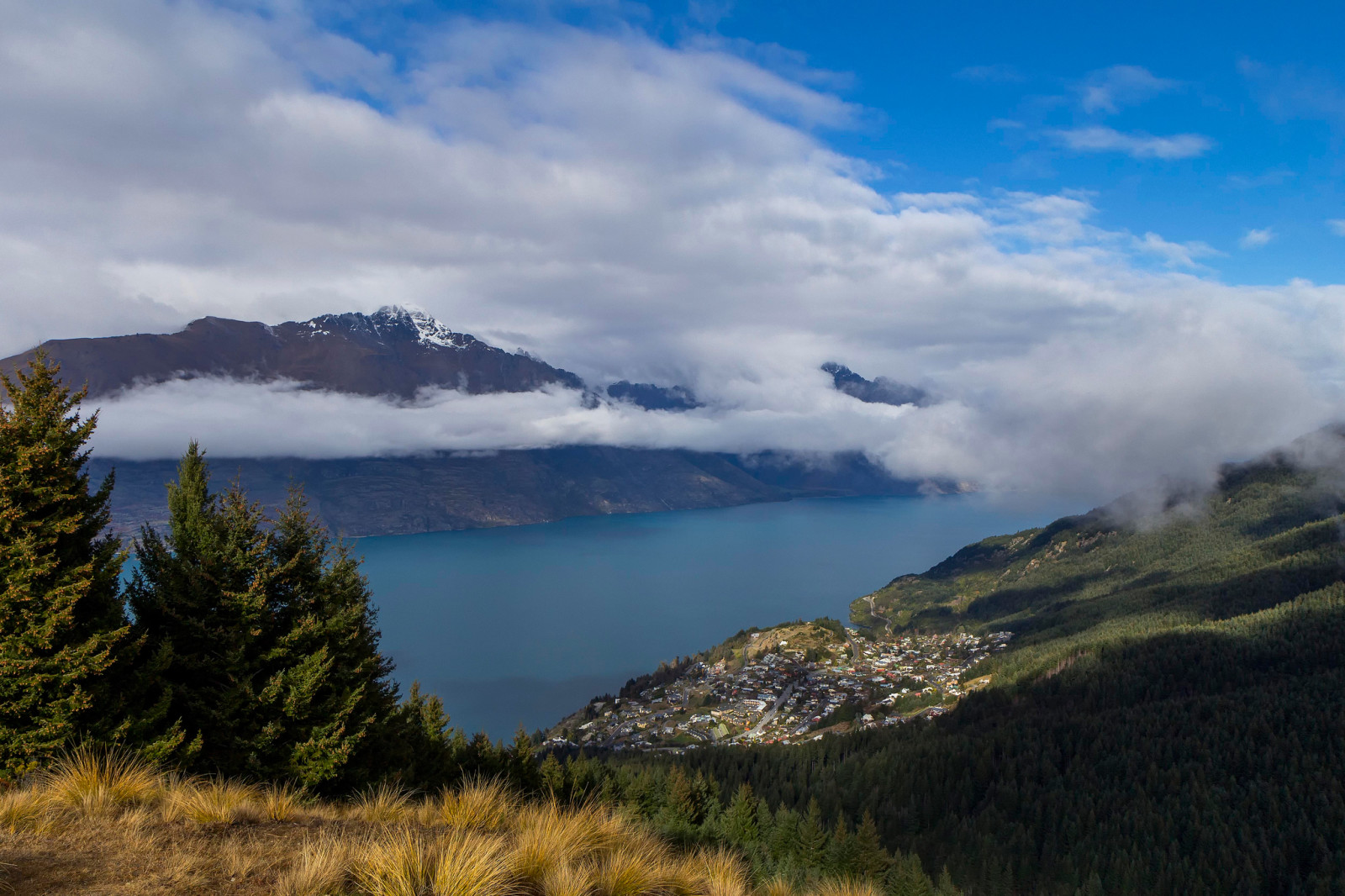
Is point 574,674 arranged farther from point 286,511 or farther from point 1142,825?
point 286,511

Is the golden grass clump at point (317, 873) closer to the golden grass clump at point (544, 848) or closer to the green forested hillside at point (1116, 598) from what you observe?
the golden grass clump at point (544, 848)

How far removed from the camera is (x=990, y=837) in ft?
199

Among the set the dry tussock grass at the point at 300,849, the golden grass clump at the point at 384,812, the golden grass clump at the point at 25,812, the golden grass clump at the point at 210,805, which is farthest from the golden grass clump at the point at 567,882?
the golden grass clump at the point at 25,812

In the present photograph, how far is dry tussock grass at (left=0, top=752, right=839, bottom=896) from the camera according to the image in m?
5.11

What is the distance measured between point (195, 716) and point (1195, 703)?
11790 cm

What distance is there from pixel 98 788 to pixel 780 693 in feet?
355

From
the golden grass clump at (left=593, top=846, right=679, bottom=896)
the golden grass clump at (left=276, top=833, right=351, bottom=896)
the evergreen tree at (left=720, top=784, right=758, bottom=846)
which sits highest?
the golden grass clump at (left=276, top=833, right=351, bottom=896)

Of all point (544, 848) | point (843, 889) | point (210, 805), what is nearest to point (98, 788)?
point (210, 805)

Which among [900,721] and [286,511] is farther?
[900,721]

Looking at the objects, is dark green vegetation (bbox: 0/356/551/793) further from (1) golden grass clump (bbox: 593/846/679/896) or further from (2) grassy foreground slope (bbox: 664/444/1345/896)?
(2) grassy foreground slope (bbox: 664/444/1345/896)

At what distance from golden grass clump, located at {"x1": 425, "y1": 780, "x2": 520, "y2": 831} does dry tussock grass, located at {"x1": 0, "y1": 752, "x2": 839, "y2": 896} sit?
3 cm

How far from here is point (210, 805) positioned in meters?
6.96

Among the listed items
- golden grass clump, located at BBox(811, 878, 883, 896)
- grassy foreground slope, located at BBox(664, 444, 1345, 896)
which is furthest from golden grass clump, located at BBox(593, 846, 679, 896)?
grassy foreground slope, located at BBox(664, 444, 1345, 896)

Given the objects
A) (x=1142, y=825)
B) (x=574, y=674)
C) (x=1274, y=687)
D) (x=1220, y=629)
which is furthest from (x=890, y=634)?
(x=1142, y=825)
